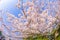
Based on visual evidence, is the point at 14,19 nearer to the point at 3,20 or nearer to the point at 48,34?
the point at 3,20

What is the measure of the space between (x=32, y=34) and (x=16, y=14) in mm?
372

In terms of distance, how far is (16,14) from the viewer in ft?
7.72

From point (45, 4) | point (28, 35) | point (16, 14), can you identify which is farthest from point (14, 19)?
point (45, 4)

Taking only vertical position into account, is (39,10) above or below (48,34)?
above

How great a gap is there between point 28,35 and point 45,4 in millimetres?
510

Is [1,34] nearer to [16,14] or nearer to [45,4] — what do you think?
[16,14]

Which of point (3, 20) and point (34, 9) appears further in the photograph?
point (3, 20)

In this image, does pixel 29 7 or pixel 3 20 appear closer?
pixel 29 7

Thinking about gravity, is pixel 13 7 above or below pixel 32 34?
above

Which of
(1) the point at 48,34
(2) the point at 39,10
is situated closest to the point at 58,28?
(1) the point at 48,34

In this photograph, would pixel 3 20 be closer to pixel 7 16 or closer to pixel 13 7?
pixel 7 16

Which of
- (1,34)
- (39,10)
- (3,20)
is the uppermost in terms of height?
(39,10)

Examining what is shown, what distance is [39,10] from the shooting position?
2.19 meters

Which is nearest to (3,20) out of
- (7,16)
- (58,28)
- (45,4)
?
(7,16)
